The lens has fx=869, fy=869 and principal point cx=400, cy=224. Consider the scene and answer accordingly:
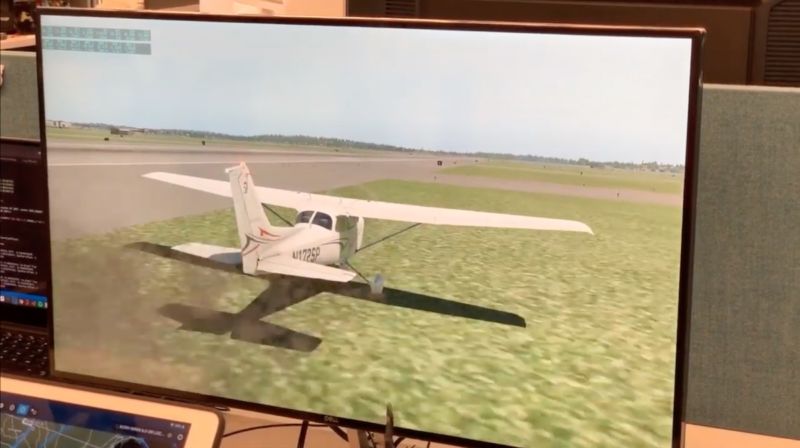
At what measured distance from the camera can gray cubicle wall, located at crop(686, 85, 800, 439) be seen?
82 centimetres

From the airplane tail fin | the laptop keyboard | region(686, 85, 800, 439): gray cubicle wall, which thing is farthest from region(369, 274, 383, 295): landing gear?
the laptop keyboard

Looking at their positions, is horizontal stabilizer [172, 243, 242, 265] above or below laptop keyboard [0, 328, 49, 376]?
above

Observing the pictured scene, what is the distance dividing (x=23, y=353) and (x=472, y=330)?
0.61 m

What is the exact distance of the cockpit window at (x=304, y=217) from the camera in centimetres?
81

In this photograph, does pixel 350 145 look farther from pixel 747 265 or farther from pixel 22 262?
pixel 22 262

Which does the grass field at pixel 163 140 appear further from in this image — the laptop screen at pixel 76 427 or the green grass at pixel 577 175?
the laptop screen at pixel 76 427

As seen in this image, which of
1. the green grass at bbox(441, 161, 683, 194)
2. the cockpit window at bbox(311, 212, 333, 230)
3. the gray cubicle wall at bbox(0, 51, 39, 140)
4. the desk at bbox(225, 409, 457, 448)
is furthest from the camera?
the gray cubicle wall at bbox(0, 51, 39, 140)

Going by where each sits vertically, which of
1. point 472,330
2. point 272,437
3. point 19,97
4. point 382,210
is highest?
point 19,97

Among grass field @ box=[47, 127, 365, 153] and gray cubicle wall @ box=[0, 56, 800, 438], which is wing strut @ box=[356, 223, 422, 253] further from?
gray cubicle wall @ box=[0, 56, 800, 438]

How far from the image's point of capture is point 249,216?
82cm

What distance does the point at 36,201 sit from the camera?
1.06 metres

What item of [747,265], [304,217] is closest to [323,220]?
[304,217]

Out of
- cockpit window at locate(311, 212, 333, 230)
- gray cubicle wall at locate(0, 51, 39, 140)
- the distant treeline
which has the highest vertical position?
gray cubicle wall at locate(0, 51, 39, 140)

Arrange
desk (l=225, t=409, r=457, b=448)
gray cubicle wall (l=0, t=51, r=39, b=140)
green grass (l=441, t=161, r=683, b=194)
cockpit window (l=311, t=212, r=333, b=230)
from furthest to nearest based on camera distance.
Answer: gray cubicle wall (l=0, t=51, r=39, b=140) → desk (l=225, t=409, r=457, b=448) → cockpit window (l=311, t=212, r=333, b=230) → green grass (l=441, t=161, r=683, b=194)
